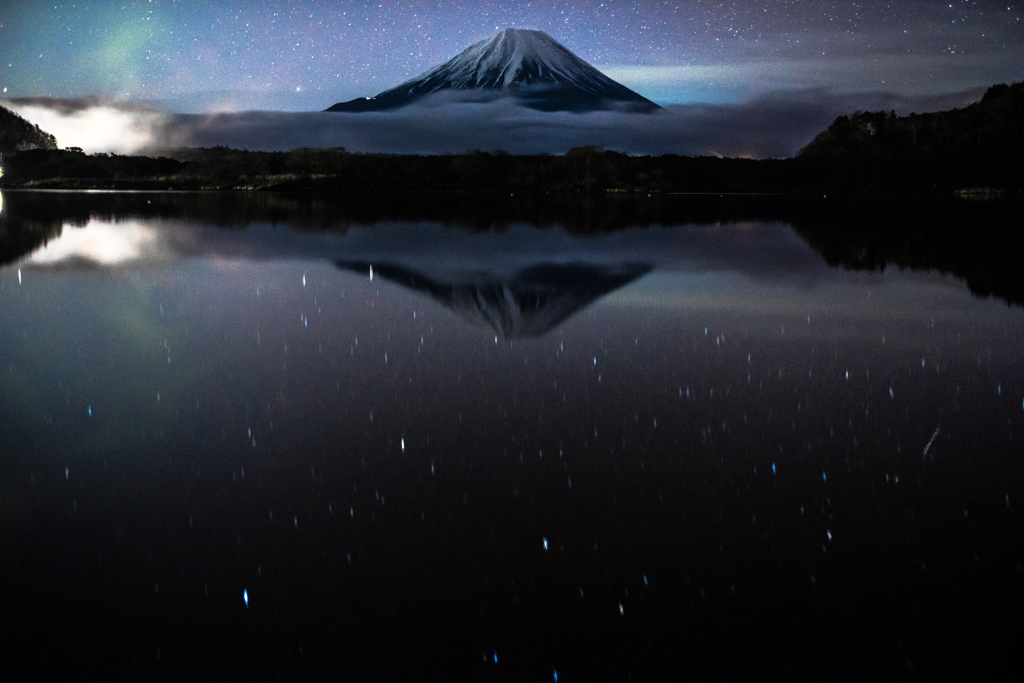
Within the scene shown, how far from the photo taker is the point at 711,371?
1118cm

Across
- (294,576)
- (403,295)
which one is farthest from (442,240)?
(294,576)

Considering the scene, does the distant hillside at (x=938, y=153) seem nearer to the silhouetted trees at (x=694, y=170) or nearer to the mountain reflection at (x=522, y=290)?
the silhouetted trees at (x=694, y=170)

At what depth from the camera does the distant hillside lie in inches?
5655

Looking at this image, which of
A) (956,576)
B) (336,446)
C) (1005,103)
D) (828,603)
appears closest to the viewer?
(828,603)

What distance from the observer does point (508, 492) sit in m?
6.84

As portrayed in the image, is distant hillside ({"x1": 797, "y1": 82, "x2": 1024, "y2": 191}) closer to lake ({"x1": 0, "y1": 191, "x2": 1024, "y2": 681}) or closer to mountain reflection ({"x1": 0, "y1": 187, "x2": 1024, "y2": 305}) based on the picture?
mountain reflection ({"x1": 0, "y1": 187, "x2": 1024, "y2": 305})

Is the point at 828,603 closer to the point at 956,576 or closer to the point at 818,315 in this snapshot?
the point at 956,576

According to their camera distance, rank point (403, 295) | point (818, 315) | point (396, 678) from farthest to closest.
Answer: point (403, 295) → point (818, 315) → point (396, 678)

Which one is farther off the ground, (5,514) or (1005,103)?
(1005,103)

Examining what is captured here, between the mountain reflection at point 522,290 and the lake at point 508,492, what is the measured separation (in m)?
0.24

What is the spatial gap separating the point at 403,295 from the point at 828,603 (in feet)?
44.1

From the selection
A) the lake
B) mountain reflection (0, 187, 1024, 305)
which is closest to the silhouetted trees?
mountain reflection (0, 187, 1024, 305)

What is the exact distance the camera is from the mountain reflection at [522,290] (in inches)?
582

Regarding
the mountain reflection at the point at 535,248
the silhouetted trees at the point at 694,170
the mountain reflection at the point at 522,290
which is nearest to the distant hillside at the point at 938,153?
the silhouetted trees at the point at 694,170
